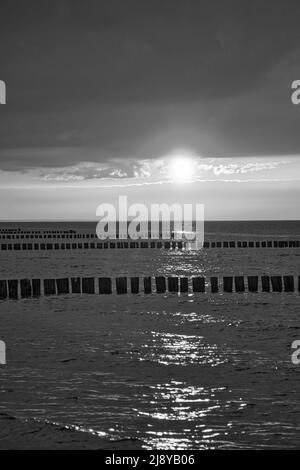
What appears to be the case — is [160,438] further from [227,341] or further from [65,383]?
[227,341]

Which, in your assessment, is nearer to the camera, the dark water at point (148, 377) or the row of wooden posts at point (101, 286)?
the dark water at point (148, 377)

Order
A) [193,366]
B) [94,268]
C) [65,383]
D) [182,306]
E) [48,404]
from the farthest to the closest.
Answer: [94,268] → [182,306] → [193,366] → [65,383] → [48,404]

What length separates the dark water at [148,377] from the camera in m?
10.5

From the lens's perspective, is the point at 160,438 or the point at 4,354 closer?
the point at 160,438

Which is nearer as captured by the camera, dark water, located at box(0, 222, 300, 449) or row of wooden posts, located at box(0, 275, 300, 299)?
dark water, located at box(0, 222, 300, 449)

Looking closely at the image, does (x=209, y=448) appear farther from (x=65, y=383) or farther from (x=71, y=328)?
(x=71, y=328)

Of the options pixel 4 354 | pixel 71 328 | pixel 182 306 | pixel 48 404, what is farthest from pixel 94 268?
pixel 48 404

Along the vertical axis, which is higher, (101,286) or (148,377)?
(101,286)

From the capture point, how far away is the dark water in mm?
10516

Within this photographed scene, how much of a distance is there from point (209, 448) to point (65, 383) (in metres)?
4.53

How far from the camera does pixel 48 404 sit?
1202 centimetres

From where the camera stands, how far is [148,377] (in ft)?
46.1

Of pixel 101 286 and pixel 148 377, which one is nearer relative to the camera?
pixel 148 377
